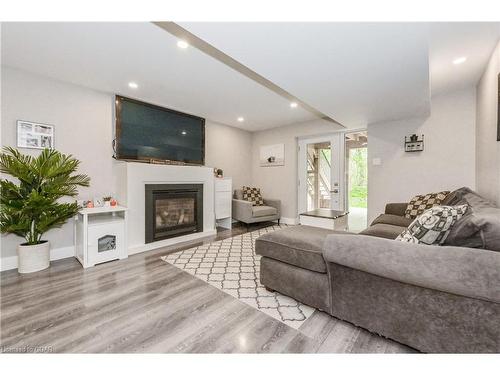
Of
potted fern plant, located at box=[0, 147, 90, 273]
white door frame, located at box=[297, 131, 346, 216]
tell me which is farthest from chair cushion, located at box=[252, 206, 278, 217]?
potted fern plant, located at box=[0, 147, 90, 273]

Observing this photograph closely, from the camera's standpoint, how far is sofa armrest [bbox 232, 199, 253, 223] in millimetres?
4547

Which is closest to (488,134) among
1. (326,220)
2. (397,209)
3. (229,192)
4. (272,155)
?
(397,209)

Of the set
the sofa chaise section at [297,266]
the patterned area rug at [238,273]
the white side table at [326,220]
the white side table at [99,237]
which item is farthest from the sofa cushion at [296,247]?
the white side table at [99,237]

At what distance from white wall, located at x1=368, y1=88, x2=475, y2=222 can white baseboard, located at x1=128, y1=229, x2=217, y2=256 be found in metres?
3.20

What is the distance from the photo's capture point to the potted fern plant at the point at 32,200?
228 centimetres

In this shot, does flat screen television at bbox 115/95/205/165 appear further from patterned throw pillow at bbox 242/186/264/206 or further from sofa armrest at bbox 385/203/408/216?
sofa armrest at bbox 385/203/408/216

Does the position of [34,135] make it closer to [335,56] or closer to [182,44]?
[182,44]

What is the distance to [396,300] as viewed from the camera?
1266 mm

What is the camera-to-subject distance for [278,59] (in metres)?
1.91

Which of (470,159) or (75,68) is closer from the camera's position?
(75,68)
